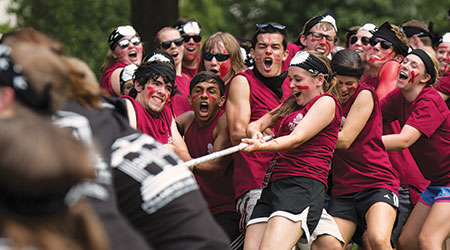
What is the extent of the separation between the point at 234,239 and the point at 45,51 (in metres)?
4.12

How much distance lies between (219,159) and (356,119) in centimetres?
115

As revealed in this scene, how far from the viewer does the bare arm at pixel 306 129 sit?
5.30 m

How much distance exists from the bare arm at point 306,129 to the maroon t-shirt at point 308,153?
81mm

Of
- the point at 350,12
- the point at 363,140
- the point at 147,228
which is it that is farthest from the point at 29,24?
the point at 147,228

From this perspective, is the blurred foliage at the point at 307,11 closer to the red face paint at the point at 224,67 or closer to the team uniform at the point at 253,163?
the red face paint at the point at 224,67

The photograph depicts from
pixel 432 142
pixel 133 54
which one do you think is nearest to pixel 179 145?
pixel 133 54

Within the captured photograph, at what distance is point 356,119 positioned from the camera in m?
6.20

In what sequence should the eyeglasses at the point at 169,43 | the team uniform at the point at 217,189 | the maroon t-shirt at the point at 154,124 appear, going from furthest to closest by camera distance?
1. the eyeglasses at the point at 169,43
2. the team uniform at the point at 217,189
3. the maroon t-shirt at the point at 154,124

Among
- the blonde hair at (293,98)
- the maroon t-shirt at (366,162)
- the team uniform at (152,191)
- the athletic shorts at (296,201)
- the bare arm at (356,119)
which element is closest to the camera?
the team uniform at (152,191)

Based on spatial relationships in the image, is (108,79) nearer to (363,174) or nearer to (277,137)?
(277,137)

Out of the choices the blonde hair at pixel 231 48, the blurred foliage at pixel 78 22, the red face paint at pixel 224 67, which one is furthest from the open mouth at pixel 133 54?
the blurred foliage at pixel 78 22

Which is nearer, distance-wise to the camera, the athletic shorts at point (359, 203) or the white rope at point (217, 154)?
the white rope at point (217, 154)

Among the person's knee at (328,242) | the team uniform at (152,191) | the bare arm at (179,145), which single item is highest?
the team uniform at (152,191)

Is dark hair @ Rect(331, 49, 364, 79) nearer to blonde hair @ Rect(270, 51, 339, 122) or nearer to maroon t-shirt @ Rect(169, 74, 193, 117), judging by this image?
blonde hair @ Rect(270, 51, 339, 122)
